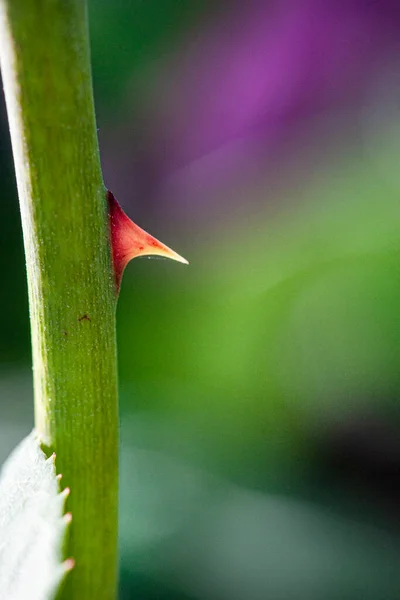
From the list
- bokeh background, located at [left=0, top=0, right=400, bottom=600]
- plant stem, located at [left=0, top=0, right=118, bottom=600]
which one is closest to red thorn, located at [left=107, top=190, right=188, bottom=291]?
plant stem, located at [left=0, top=0, right=118, bottom=600]

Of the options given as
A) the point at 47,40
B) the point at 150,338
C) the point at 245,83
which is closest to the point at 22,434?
the point at 150,338

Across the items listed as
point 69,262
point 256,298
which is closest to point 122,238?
point 69,262

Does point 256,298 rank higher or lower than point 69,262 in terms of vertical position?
higher

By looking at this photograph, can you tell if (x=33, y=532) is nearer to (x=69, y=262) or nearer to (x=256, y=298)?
(x=69, y=262)

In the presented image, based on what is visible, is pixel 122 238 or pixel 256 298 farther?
pixel 256 298

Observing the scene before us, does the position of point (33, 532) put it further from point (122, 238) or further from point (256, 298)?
point (256, 298)
